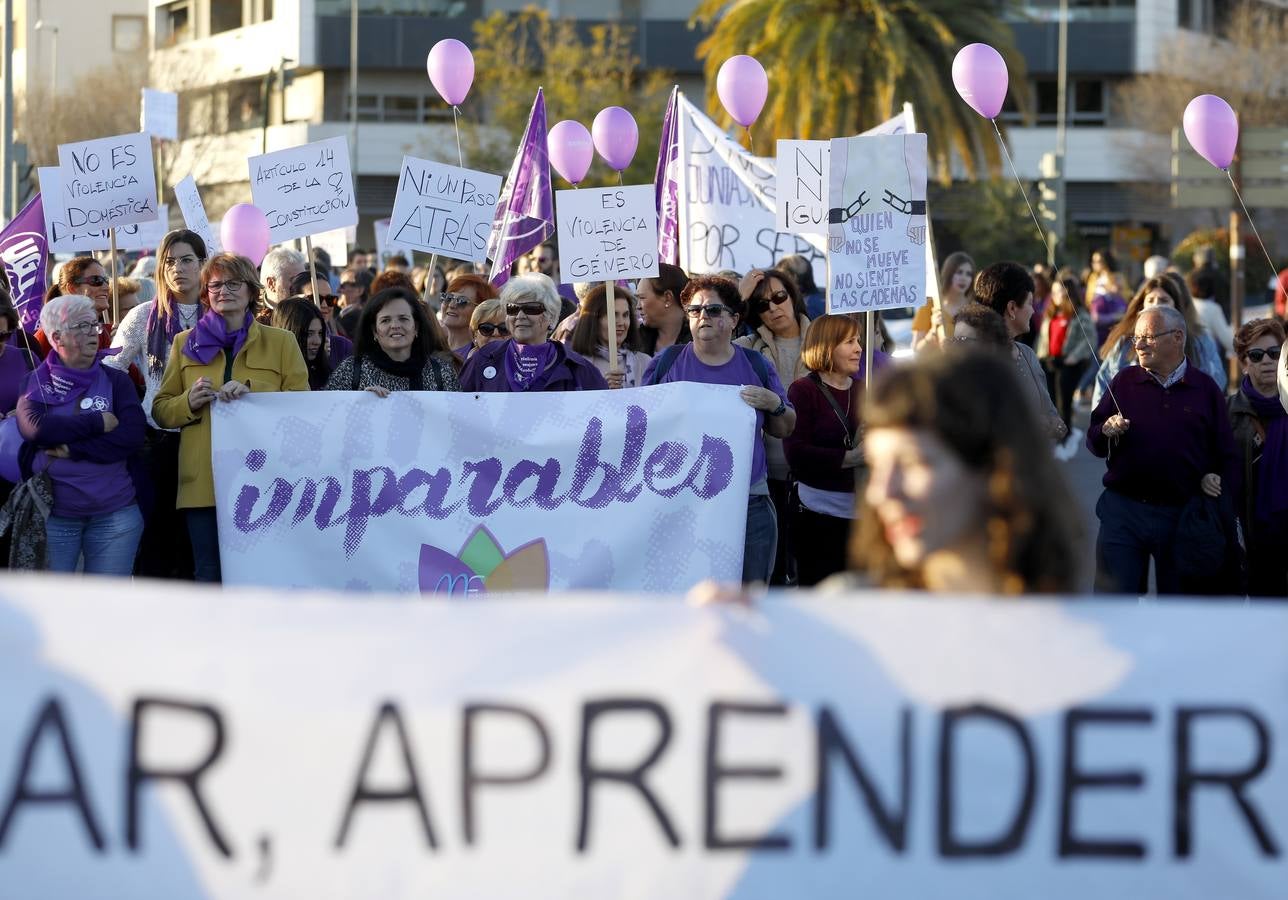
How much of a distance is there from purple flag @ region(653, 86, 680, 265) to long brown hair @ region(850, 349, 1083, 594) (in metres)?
9.14

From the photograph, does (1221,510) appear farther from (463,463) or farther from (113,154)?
(113,154)

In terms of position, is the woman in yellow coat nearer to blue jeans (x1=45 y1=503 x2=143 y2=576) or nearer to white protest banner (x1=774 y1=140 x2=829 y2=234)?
blue jeans (x1=45 y1=503 x2=143 y2=576)

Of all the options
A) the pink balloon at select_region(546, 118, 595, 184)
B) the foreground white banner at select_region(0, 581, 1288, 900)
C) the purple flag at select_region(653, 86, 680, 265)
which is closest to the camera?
the foreground white banner at select_region(0, 581, 1288, 900)

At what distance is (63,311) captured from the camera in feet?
23.6

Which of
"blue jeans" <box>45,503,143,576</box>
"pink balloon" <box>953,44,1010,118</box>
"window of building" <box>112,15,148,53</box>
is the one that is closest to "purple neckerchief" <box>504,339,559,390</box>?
"blue jeans" <box>45,503,143,576</box>

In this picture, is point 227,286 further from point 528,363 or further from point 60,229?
Result: point 60,229

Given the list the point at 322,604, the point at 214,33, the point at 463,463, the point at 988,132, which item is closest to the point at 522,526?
the point at 463,463

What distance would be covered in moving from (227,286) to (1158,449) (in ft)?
11.8

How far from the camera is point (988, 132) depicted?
29.8 meters

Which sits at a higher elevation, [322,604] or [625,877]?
[322,604]

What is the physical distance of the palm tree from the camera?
2684 cm

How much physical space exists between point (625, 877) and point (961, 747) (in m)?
0.69

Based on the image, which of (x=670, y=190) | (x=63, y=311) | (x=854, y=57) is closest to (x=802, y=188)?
(x=670, y=190)

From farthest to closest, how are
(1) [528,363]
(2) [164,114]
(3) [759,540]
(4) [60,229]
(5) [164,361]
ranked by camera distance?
(2) [164,114] → (4) [60,229] → (5) [164,361] → (1) [528,363] → (3) [759,540]
